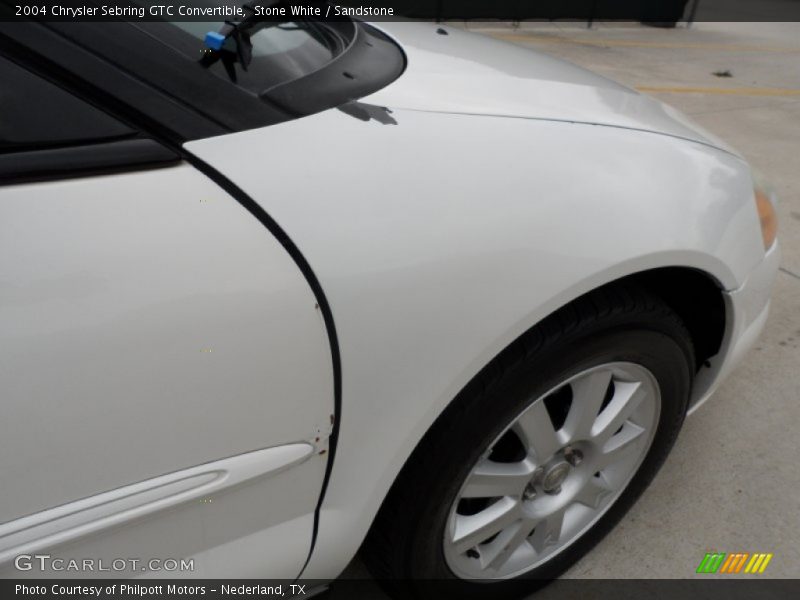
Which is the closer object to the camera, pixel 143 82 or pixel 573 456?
pixel 143 82

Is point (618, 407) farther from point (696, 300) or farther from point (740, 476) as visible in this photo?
point (740, 476)

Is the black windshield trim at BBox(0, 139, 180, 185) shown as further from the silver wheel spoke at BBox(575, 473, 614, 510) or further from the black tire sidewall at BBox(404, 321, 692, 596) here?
the silver wheel spoke at BBox(575, 473, 614, 510)

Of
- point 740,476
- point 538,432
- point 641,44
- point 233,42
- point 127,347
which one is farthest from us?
point 641,44

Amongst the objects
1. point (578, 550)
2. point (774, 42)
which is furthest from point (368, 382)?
point (774, 42)

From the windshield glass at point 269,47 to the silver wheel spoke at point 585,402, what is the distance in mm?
812

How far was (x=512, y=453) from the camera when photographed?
1.42 metres

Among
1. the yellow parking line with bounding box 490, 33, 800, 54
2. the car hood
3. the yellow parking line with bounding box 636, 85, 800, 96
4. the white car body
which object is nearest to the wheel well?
the white car body

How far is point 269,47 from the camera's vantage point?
118cm

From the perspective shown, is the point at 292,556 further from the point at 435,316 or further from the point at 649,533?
the point at 649,533

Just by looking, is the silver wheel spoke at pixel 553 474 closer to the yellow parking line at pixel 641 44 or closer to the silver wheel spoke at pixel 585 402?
the silver wheel spoke at pixel 585 402

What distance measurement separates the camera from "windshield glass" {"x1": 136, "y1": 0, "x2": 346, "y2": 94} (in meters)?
1.00

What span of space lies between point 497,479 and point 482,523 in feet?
0.39

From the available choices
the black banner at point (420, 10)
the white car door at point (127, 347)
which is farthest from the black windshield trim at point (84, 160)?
the black banner at point (420, 10)

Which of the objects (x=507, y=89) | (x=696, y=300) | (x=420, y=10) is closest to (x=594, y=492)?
(x=696, y=300)
